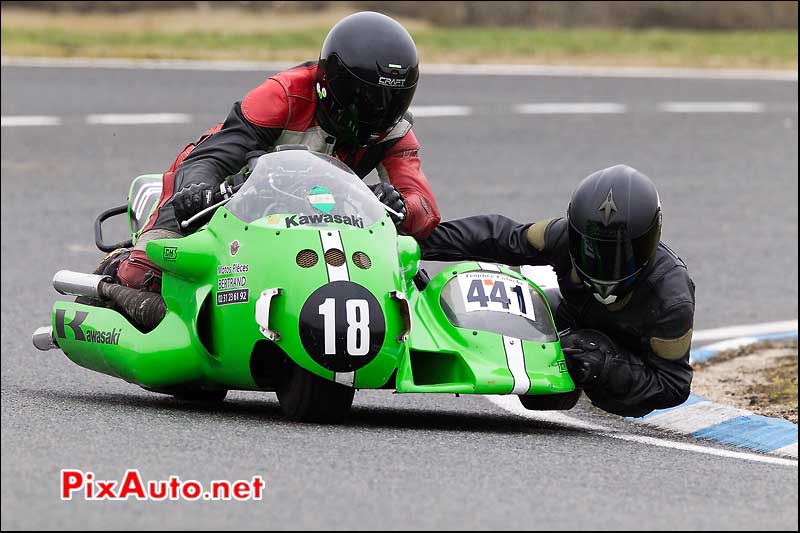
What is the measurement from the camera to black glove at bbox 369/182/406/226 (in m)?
7.15

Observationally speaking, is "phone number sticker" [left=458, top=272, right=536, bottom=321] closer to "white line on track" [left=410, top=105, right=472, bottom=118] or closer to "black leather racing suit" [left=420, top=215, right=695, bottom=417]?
"black leather racing suit" [left=420, top=215, right=695, bottom=417]

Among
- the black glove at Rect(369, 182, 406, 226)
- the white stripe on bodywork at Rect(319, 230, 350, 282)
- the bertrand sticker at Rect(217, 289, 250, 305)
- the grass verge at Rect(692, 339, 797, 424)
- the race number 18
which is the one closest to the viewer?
the race number 18

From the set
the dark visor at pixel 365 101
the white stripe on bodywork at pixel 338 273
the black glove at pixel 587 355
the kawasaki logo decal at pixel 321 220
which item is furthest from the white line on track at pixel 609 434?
the dark visor at pixel 365 101

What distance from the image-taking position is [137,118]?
17391 mm

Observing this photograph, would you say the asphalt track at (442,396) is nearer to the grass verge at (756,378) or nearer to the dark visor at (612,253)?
the dark visor at (612,253)

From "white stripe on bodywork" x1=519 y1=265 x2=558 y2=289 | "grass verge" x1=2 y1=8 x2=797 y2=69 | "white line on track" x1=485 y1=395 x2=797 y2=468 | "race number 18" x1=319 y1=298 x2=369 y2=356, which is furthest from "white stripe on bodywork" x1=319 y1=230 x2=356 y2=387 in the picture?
"grass verge" x1=2 y1=8 x2=797 y2=69

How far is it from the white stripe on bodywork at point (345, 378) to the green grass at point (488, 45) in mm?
14146

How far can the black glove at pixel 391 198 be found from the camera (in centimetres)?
715

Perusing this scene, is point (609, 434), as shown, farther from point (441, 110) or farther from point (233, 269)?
point (441, 110)

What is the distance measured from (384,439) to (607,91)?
591 inches

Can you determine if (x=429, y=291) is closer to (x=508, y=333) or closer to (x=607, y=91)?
(x=508, y=333)

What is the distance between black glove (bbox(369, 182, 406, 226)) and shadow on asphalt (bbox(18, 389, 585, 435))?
2.90ft

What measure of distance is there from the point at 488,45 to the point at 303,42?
2.89 meters

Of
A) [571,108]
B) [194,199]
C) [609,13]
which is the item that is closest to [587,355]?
[194,199]
